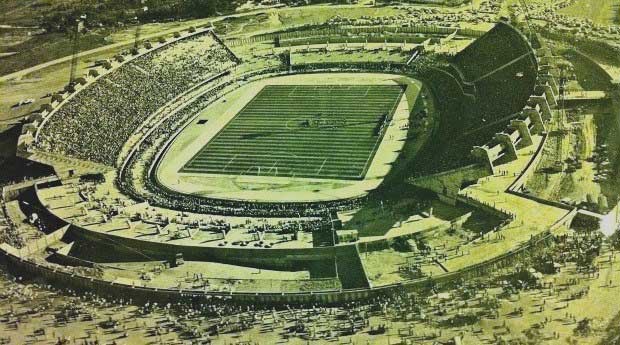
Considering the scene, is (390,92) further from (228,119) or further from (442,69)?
(228,119)

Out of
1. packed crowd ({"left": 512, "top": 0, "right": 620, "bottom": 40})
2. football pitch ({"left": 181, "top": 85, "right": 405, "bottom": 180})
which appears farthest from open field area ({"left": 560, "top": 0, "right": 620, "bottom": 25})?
football pitch ({"left": 181, "top": 85, "right": 405, "bottom": 180})

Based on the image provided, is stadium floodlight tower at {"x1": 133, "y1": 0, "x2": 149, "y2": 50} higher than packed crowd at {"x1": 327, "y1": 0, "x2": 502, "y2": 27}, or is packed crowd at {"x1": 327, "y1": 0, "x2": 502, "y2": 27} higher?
stadium floodlight tower at {"x1": 133, "y1": 0, "x2": 149, "y2": 50}

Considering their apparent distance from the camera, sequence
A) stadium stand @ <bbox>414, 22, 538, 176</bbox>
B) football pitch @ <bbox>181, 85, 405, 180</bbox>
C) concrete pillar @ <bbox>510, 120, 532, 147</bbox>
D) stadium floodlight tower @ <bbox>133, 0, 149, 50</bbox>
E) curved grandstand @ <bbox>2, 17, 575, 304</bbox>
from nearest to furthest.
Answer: curved grandstand @ <bbox>2, 17, 575, 304</bbox> → concrete pillar @ <bbox>510, 120, 532, 147</bbox> → stadium stand @ <bbox>414, 22, 538, 176</bbox> → football pitch @ <bbox>181, 85, 405, 180</bbox> → stadium floodlight tower @ <bbox>133, 0, 149, 50</bbox>

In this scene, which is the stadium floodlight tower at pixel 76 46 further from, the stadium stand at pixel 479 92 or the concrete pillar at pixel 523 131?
the concrete pillar at pixel 523 131

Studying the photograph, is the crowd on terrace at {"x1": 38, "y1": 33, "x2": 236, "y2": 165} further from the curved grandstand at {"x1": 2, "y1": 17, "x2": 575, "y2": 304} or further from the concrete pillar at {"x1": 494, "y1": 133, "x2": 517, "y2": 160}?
the concrete pillar at {"x1": 494, "y1": 133, "x2": 517, "y2": 160}

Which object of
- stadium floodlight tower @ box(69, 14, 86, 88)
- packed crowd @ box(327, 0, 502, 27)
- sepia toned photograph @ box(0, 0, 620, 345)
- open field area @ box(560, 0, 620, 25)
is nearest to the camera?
sepia toned photograph @ box(0, 0, 620, 345)

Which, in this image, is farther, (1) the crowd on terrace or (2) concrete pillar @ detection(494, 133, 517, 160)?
(1) the crowd on terrace
